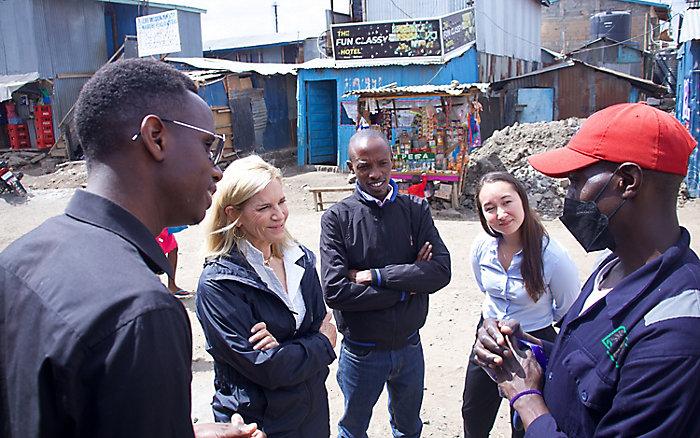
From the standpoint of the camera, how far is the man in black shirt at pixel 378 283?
319 cm

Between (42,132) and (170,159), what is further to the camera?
(42,132)

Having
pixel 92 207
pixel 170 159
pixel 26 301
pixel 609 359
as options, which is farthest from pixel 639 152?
pixel 26 301

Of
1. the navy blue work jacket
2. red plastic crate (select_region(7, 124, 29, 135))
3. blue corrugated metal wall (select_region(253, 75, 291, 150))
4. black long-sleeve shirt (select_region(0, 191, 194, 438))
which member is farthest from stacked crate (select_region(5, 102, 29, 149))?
the navy blue work jacket

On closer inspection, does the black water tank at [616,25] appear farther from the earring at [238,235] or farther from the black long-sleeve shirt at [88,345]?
the black long-sleeve shirt at [88,345]

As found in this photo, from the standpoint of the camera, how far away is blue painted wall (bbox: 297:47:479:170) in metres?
15.6

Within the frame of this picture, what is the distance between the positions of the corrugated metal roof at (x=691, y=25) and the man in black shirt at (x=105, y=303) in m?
12.2

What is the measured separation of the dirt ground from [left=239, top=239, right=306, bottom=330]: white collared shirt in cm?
25

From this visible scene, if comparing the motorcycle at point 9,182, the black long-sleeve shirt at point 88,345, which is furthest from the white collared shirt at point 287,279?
the motorcycle at point 9,182

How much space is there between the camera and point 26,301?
1168 mm

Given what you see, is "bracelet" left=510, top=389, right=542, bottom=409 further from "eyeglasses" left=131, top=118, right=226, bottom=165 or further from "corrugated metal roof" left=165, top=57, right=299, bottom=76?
"corrugated metal roof" left=165, top=57, right=299, bottom=76

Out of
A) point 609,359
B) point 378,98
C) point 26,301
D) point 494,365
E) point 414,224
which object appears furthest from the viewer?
point 378,98

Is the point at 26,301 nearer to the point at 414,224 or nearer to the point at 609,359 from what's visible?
the point at 609,359

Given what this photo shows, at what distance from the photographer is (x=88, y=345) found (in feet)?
3.58

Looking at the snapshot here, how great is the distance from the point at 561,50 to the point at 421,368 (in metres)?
35.6
